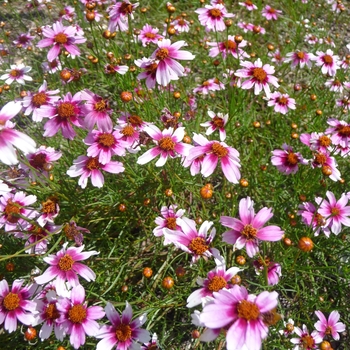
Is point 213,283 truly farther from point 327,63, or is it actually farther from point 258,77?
point 327,63

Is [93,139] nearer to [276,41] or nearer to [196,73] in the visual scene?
[196,73]

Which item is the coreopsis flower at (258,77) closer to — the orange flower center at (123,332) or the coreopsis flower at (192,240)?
the coreopsis flower at (192,240)

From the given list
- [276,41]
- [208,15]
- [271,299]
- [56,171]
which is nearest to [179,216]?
[271,299]

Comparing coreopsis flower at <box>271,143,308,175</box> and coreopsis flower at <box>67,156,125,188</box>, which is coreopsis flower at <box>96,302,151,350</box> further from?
coreopsis flower at <box>271,143,308,175</box>

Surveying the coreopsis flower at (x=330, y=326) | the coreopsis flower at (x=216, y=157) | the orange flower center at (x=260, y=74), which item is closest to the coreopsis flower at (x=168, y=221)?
the coreopsis flower at (x=216, y=157)

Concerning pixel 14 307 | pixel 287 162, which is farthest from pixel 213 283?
pixel 287 162
